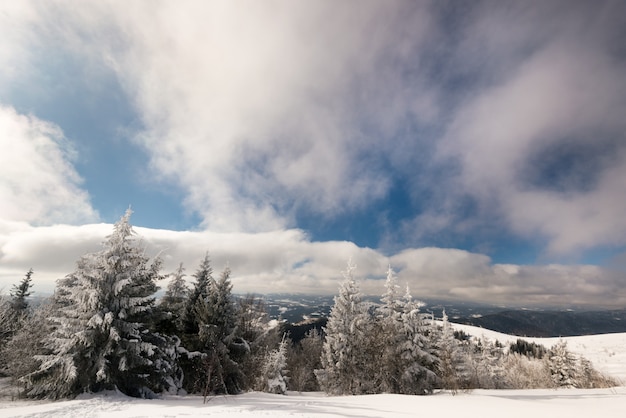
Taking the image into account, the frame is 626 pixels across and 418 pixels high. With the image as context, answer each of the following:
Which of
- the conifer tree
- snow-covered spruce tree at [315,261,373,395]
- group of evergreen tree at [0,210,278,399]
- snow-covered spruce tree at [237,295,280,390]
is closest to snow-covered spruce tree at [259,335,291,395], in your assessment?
snow-covered spruce tree at [315,261,373,395]

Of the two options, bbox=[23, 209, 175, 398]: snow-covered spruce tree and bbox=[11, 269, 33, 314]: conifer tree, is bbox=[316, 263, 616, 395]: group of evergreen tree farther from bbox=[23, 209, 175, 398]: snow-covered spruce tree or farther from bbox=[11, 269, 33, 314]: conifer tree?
bbox=[11, 269, 33, 314]: conifer tree

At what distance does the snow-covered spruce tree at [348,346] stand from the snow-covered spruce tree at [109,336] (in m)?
16.5

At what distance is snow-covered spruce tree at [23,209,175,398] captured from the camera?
13852 millimetres

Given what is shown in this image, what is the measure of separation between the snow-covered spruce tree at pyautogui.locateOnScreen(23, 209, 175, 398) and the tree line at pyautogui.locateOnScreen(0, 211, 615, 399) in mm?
49

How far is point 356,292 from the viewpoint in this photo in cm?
3031

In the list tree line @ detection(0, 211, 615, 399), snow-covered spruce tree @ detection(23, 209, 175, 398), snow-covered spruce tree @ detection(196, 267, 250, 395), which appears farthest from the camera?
snow-covered spruce tree @ detection(196, 267, 250, 395)

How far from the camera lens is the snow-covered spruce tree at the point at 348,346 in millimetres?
27458

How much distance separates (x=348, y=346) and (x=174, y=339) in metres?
16.2

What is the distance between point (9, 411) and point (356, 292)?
25173 millimetres

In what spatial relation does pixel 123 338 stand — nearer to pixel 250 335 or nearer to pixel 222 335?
pixel 222 335

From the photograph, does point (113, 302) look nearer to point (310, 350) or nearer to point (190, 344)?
point (190, 344)

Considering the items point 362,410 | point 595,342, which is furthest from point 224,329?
point 595,342

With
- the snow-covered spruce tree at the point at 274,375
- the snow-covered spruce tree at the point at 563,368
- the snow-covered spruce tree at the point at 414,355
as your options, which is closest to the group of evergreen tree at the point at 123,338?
the snow-covered spruce tree at the point at 414,355

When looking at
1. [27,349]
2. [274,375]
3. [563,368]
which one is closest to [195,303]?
[27,349]
